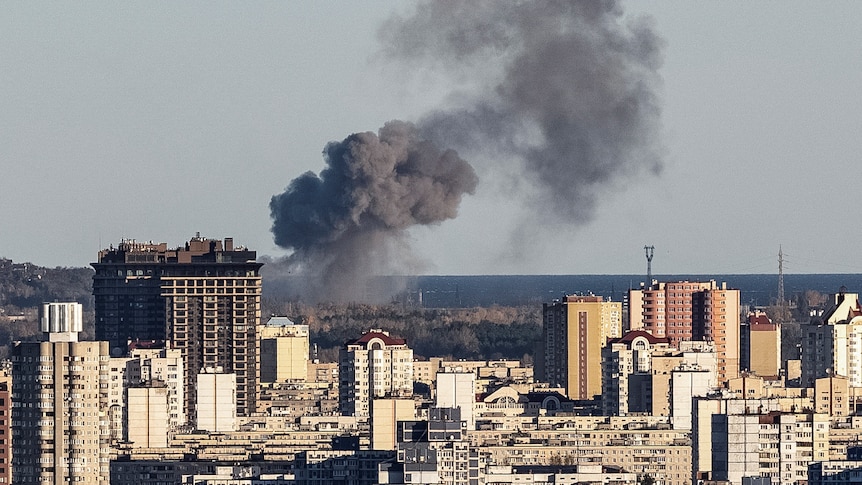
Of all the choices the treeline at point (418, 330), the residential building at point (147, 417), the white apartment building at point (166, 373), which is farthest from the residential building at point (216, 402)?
the treeline at point (418, 330)

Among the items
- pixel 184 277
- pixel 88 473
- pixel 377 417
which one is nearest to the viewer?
pixel 88 473

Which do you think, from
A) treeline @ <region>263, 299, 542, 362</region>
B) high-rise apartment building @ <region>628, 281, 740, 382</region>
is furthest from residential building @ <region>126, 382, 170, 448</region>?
treeline @ <region>263, 299, 542, 362</region>

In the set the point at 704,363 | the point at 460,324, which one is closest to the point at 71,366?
the point at 704,363

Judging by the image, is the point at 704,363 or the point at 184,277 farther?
the point at 184,277

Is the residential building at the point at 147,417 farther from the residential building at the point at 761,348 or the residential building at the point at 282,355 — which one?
the residential building at the point at 761,348

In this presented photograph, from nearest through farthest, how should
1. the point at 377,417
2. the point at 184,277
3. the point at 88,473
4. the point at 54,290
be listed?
the point at 88,473 < the point at 377,417 < the point at 184,277 < the point at 54,290

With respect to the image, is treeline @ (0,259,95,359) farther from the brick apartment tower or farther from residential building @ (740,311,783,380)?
residential building @ (740,311,783,380)

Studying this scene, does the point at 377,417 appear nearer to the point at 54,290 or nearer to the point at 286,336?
the point at 286,336
